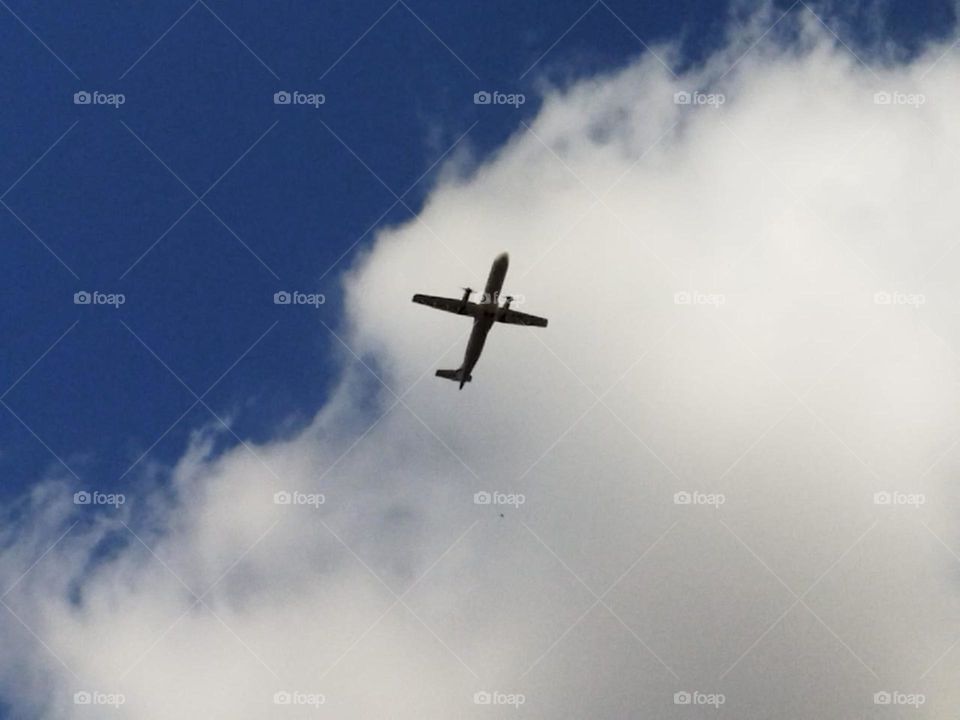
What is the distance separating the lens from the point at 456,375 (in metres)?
95.9

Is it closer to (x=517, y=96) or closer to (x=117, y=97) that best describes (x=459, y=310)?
(x=517, y=96)

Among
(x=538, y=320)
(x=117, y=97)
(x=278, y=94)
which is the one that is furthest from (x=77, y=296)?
(x=538, y=320)

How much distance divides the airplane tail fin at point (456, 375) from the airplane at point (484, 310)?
171 centimetres

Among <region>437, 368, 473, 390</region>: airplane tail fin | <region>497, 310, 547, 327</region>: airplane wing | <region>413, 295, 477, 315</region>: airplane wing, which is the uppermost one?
<region>413, 295, 477, 315</region>: airplane wing

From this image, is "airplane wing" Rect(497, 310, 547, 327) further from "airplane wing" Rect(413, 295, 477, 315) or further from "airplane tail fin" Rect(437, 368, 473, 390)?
"airplane tail fin" Rect(437, 368, 473, 390)

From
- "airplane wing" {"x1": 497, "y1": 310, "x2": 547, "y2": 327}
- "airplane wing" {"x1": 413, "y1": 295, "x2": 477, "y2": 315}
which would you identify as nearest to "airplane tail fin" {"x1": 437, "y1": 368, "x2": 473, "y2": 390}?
"airplane wing" {"x1": 413, "y1": 295, "x2": 477, "y2": 315}

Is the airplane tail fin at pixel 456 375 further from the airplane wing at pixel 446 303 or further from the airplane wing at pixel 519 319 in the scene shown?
the airplane wing at pixel 519 319

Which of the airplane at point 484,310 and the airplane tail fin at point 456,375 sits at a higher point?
the airplane at point 484,310

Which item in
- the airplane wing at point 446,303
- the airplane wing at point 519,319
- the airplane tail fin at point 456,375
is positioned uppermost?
the airplane wing at point 446,303

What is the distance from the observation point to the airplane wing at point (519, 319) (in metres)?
90.1

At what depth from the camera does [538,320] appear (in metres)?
91.9

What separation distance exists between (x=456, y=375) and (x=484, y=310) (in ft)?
30.2

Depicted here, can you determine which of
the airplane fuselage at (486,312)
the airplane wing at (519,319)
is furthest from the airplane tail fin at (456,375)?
the airplane wing at (519,319)

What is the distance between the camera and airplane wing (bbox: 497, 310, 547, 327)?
3546 inches
